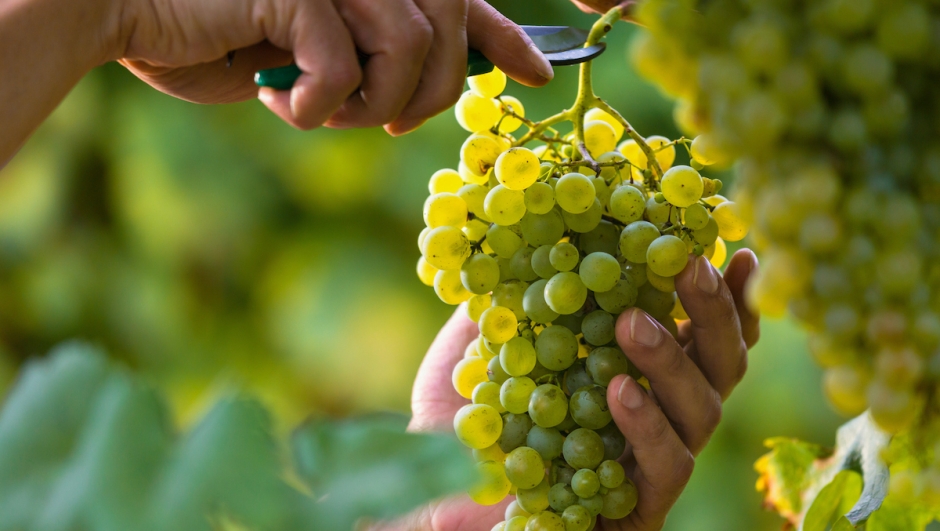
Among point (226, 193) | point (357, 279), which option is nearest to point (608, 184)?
point (357, 279)

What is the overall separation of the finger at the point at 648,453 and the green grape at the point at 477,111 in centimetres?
22

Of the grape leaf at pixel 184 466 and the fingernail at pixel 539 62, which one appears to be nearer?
the grape leaf at pixel 184 466

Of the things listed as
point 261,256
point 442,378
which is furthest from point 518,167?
point 261,256

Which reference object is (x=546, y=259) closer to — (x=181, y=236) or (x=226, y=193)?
(x=226, y=193)

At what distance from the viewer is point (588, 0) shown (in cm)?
55

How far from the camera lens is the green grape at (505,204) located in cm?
50

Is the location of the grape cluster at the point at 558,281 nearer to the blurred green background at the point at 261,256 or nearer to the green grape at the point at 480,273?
the green grape at the point at 480,273

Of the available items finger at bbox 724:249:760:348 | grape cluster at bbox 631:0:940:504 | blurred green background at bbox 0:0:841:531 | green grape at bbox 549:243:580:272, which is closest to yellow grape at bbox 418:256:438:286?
green grape at bbox 549:243:580:272

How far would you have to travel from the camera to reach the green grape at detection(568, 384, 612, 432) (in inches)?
19.8

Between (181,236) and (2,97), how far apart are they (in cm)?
139

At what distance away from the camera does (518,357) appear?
511mm

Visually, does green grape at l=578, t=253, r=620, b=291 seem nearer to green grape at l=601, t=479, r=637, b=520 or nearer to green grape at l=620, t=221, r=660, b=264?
green grape at l=620, t=221, r=660, b=264

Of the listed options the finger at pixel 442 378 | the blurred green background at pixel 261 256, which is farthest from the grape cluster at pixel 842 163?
the blurred green background at pixel 261 256

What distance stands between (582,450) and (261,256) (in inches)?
54.3
